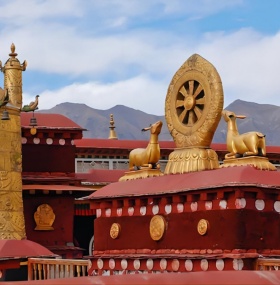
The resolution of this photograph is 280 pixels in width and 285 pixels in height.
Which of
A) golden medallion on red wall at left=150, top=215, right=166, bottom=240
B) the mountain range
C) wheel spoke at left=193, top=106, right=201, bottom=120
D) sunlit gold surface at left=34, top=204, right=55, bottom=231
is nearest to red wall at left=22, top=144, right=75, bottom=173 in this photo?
sunlit gold surface at left=34, top=204, right=55, bottom=231

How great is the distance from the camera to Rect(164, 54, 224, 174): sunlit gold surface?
17.0 m

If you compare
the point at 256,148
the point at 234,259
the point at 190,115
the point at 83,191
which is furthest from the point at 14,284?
the point at 83,191

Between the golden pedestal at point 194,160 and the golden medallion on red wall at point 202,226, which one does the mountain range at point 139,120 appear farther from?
the golden medallion on red wall at point 202,226

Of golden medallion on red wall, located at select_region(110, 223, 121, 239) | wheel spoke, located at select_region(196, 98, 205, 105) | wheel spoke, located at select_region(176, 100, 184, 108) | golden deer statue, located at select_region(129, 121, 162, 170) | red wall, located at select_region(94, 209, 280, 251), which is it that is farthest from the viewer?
golden deer statue, located at select_region(129, 121, 162, 170)

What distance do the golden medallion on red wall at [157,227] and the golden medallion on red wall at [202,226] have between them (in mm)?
1185

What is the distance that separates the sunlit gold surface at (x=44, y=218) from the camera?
24516 millimetres

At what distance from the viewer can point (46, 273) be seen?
1828 centimetres

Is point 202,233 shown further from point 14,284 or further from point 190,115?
point 14,284

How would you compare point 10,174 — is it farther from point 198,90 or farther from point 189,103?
point 198,90

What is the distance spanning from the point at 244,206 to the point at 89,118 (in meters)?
94.7

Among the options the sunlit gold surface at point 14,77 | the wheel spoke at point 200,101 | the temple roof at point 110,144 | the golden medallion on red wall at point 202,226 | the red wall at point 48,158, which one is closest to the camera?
the golden medallion on red wall at point 202,226

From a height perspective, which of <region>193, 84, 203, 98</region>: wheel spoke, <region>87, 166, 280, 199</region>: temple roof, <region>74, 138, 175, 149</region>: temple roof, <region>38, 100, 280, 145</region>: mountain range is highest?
<region>38, 100, 280, 145</region>: mountain range

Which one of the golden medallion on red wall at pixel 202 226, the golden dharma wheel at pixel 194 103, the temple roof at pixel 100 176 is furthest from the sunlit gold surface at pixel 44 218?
the golden medallion on red wall at pixel 202 226

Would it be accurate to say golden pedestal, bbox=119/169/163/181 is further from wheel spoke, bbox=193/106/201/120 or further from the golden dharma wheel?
wheel spoke, bbox=193/106/201/120
